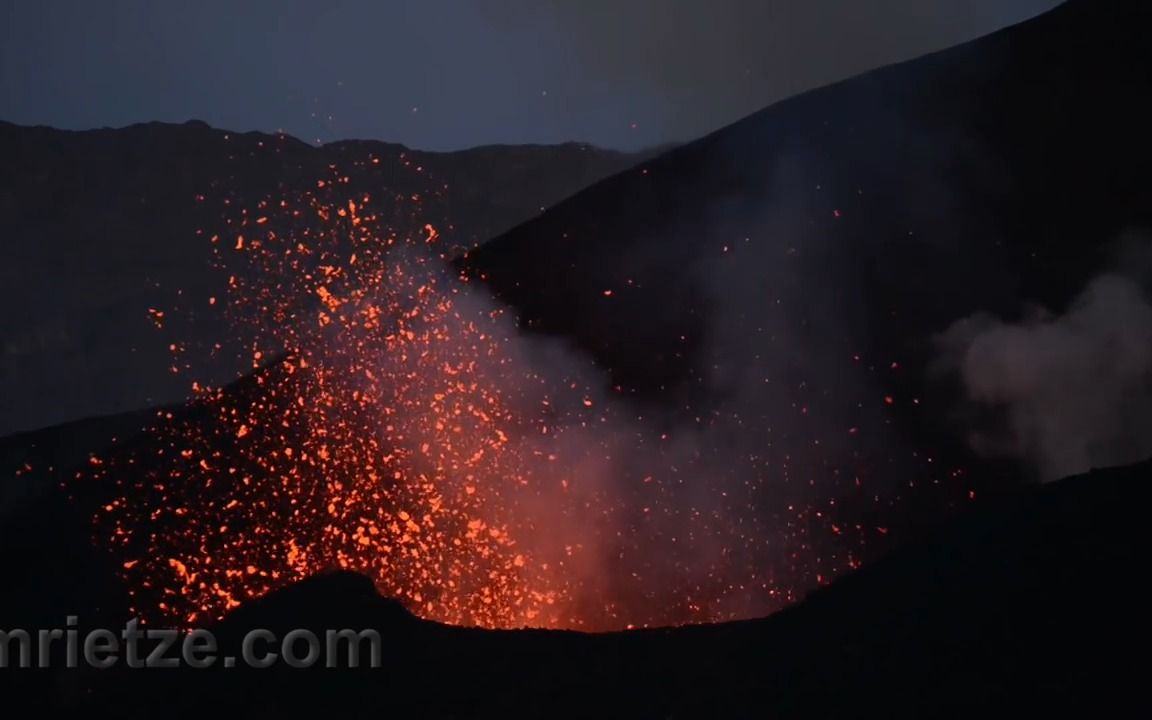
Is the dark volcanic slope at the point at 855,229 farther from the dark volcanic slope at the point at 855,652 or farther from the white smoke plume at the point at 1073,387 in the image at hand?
the dark volcanic slope at the point at 855,652

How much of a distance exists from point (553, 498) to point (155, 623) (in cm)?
447

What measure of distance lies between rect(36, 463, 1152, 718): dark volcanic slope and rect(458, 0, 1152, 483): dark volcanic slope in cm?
568

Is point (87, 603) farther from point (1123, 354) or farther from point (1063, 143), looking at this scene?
point (1063, 143)

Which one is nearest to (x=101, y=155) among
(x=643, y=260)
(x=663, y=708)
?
(x=643, y=260)

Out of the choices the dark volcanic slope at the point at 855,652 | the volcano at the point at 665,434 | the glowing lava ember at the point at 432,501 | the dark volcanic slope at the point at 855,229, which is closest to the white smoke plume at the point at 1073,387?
the volcano at the point at 665,434

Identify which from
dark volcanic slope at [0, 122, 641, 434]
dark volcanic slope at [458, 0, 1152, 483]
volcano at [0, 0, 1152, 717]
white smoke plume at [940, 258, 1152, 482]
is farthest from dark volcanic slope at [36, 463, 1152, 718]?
dark volcanic slope at [0, 122, 641, 434]

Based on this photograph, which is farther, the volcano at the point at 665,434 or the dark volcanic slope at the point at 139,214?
the dark volcanic slope at the point at 139,214

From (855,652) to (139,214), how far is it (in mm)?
49201

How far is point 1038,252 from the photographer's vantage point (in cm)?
1307

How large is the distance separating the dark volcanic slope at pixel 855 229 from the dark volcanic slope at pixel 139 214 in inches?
1184

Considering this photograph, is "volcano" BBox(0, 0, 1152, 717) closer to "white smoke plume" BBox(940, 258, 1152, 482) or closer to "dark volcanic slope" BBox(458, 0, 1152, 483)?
"dark volcanic slope" BBox(458, 0, 1152, 483)

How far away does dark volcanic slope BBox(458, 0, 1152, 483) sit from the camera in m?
12.8

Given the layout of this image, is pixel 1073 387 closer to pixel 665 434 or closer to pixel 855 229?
pixel 855 229

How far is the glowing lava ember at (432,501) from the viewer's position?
10.8 meters
